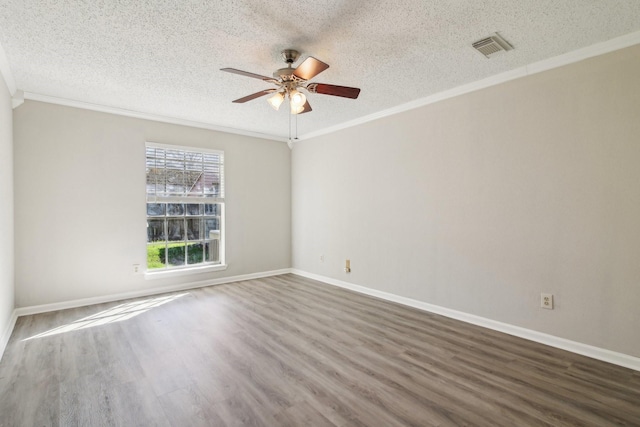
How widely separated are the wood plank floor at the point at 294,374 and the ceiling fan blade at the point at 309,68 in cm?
233

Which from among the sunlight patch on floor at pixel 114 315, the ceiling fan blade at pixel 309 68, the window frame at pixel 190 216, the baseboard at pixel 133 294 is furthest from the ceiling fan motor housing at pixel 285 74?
the baseboard at pixel 133 294

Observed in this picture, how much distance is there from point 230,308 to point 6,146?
288 centimetres

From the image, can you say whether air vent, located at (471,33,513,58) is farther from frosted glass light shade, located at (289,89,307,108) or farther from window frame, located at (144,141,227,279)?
window frame, located at (144,141,227,279)

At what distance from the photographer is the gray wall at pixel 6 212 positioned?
9.48 feet

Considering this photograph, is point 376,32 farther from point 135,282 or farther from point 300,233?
point 135,282

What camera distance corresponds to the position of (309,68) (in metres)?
2.41

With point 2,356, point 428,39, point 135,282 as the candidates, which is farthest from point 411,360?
point 135,282

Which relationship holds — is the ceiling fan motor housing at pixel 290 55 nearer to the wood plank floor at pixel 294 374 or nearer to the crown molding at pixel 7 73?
the crown molding at pixel 7 73

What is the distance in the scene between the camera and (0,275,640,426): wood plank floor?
1913mm

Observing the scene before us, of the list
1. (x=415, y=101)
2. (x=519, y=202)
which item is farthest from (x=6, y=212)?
(x=519, y=202)

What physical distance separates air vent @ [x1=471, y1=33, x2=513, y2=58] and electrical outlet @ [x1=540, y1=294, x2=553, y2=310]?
224 cm

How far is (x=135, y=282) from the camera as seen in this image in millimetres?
4484

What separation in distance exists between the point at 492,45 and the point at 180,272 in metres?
4.83

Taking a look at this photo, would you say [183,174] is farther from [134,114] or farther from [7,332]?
[7,332]
